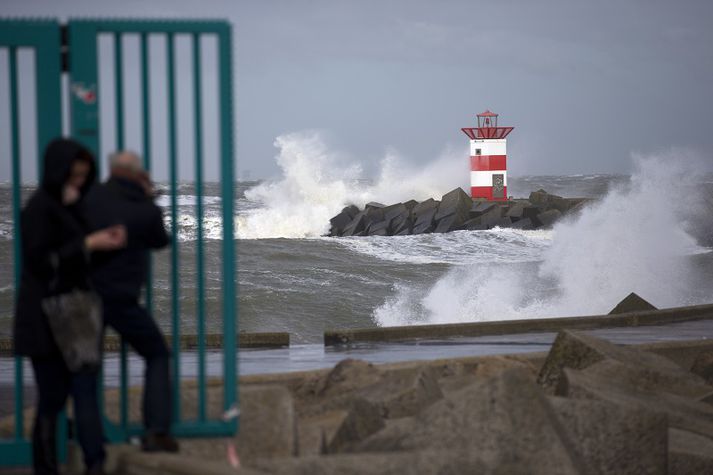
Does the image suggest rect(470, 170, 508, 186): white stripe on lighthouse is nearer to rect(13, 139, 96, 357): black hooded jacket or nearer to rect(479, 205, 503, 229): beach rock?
rect(479, 205, 503, 229): beach rock

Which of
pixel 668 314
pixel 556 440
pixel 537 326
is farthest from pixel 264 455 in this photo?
pixel 668 314

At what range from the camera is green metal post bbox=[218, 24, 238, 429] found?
4754mm

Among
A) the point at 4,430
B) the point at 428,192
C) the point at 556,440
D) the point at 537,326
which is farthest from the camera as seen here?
the point at 428,192

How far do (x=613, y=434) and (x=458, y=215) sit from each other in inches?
1361

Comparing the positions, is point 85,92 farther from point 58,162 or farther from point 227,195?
point 227,195

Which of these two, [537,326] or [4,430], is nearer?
[4,430]

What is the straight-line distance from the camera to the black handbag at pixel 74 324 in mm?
4496

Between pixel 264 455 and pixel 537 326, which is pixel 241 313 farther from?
→ pixel 264 455

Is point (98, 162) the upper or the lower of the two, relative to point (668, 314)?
upper

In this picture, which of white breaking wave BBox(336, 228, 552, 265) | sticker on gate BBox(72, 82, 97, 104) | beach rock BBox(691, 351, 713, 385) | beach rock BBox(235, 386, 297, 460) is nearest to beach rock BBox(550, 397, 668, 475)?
beach rock BBox(235, 386, 297, 460)

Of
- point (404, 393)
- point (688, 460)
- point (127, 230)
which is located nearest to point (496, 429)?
point (404, 393)

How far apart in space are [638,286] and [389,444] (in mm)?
18436

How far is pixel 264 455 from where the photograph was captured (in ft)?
16.2

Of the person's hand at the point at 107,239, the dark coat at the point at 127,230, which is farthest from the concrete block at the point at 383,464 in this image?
the person's hand at the point at 107,239
